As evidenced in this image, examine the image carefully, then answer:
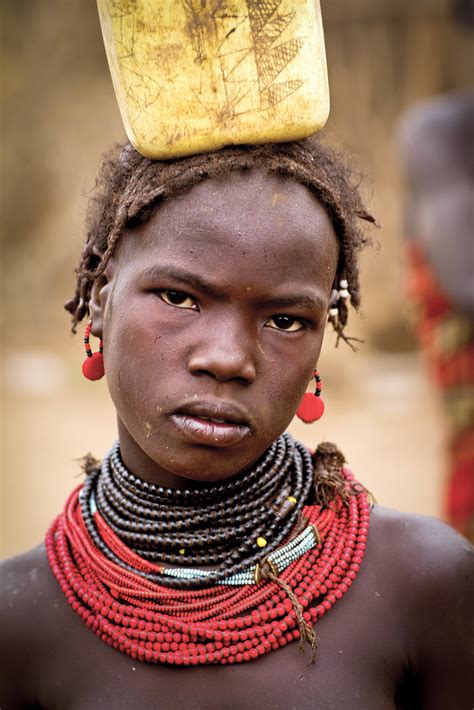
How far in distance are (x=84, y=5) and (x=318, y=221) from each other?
9.72 metres

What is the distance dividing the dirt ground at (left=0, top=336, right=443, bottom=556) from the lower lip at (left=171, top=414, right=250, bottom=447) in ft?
13.4

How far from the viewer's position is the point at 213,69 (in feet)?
6.02

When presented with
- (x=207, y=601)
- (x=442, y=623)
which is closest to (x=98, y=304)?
(x=207, y=601)

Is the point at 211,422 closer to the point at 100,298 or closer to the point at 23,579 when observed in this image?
the point at 100,298

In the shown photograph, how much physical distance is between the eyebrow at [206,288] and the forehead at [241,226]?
0.03 meters

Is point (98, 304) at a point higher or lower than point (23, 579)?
higher

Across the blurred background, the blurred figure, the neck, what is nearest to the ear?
the neck

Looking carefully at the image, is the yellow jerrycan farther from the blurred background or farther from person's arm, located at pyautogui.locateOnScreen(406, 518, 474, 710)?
the blurred background

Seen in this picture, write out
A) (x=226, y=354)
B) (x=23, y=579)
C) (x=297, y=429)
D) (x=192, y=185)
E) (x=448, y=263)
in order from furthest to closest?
(x=297, y=429)
(x=448, y=263)
(x=23, y=579)
(x=192, y=185)
(x=226, y=354)

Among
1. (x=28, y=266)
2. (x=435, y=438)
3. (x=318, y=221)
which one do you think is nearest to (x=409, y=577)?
(x=318, y=221)

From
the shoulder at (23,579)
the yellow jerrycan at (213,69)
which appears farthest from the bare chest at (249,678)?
the yellow jerrycan at (213,69)

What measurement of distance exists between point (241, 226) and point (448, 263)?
321cm

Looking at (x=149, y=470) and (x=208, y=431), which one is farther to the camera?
(x=149, y=470)

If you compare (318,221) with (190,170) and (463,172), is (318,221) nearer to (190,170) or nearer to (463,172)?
(190,170)
